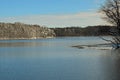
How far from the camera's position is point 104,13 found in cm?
3353

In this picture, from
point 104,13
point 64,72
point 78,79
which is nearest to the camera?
point 78,79

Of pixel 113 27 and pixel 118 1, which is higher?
pixel 118 1

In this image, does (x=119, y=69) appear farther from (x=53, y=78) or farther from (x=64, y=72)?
(x=53, y=78)

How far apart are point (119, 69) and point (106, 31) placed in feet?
37.5

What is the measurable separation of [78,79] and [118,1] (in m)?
12.9

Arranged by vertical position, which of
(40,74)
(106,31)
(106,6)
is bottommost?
(40,74)

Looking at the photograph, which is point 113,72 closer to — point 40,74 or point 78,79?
point 78,79

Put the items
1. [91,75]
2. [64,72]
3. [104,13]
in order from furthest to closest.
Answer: [104,13] → [64,72] → [91,75]

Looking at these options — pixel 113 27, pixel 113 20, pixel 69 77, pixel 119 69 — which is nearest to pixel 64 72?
pixel 69 77

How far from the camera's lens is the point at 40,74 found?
23781 mm

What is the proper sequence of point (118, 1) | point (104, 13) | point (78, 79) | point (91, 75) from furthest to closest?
point (104, 13), point (118, 1), point (91, 75), point (78, 79)

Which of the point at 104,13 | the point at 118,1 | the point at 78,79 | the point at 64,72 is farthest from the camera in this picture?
the point at 104,13

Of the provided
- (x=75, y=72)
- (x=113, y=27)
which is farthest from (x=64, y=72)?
(x=113, y=27)

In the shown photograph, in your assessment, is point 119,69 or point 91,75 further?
point 119,69
